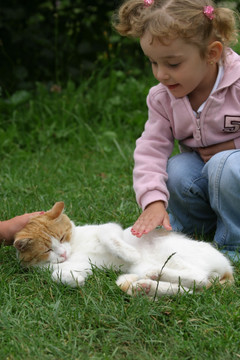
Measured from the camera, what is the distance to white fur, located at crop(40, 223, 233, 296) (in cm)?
202

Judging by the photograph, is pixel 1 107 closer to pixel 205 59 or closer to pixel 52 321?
pixel 205 59

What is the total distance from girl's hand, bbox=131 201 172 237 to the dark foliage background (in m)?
3.36

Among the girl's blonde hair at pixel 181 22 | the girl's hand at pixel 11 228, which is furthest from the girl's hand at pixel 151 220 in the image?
the girl's blonde hair at pixel 181 22

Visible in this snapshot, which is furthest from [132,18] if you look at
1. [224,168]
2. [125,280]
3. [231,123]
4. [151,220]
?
[125,280]

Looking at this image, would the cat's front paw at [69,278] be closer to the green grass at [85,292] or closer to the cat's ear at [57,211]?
the green grass at [85,292]

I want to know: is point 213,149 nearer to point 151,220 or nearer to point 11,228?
point 151,220

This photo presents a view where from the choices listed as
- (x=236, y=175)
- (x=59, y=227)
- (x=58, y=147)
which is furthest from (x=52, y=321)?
(x=58, y=147)

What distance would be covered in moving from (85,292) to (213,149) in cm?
105

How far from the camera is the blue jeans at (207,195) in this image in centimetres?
244

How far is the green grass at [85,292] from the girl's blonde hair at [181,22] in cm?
106

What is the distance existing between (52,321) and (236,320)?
667mm

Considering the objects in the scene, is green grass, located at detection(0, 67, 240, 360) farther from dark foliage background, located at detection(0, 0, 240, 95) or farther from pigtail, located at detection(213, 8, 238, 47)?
pigtail, located at detection(213, 8, 238, 47)

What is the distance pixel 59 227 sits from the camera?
2.47 metres

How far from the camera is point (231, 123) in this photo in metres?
2.53
